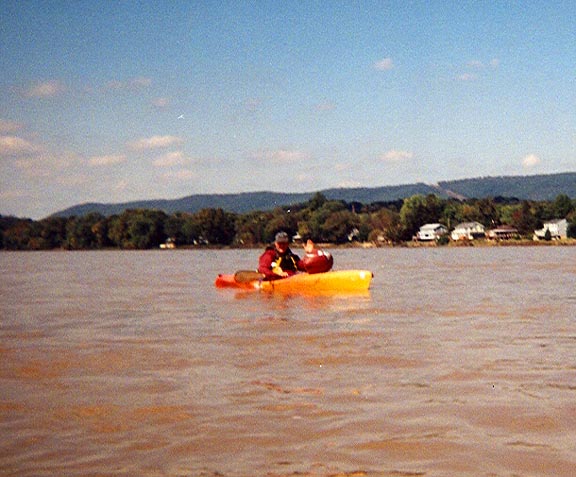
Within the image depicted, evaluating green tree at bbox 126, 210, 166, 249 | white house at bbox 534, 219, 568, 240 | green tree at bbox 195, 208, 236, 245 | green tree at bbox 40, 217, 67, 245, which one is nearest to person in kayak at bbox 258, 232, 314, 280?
green tree at bbox 195, 208, 236, 245

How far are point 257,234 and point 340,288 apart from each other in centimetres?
10155

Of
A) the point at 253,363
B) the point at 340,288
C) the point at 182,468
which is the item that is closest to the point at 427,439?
the point at 182,468

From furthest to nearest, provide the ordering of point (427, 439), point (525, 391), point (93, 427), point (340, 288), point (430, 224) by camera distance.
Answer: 1. point (430, 224)
2. point (340, 288)
3. point (525, 391)
4. point (93, 427)
5. point (427, 439)

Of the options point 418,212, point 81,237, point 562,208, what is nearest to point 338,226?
point 418,212

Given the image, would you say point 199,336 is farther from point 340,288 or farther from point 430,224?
point 430,224

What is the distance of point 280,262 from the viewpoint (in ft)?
60.4

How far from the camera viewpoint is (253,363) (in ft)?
26.8

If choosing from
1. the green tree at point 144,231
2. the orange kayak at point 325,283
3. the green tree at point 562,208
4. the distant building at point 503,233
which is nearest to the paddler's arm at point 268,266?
the orange kayak at point 325,283

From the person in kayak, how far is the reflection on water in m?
4.94

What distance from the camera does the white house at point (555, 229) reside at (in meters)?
121

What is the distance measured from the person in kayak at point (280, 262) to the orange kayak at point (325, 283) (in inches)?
8.5

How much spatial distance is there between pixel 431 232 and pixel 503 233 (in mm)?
11253

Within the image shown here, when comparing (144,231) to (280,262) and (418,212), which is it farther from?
(280,262)

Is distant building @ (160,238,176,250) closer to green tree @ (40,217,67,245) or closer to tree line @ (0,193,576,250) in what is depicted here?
tree line @ (0,193,576,250)
